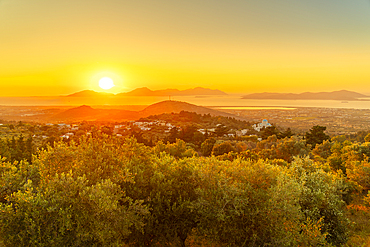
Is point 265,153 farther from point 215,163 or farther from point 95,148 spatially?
point 95,148

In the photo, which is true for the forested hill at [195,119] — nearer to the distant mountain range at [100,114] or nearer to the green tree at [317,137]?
the distant mountain range at [100,114]

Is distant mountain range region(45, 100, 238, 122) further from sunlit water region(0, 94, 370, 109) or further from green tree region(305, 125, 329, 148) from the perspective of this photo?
green tree region(305, 125, 329, 148)

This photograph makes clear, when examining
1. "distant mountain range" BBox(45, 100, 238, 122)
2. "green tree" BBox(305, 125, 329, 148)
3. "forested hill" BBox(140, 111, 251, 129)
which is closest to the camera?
"green tree" BBox(305, 125, 329, 148)

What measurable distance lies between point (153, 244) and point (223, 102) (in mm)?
148841

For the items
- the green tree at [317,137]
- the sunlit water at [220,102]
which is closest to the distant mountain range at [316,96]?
the sunlit water at [220,102]

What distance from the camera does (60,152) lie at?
34.6 feet

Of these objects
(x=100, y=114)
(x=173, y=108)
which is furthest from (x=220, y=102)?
(x=100, y=114)

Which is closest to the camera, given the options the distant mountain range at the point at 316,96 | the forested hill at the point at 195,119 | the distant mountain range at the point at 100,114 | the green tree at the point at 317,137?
the green tree at the point at 317,137

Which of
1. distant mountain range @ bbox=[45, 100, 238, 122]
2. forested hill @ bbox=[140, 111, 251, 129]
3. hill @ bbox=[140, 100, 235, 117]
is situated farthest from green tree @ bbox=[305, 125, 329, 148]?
hill @ bbox=[140, 100, 235, 117]

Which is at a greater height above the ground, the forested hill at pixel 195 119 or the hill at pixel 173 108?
the hill at pixel 173 108

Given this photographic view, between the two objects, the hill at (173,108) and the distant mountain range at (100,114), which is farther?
the hill at (173,108)

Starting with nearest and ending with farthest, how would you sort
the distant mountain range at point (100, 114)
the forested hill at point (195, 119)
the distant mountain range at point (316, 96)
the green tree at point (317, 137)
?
1. the green tree at point (317, 137)
2. the distant mountain range at point (100, 114)
3. the forested hill at point (195, 119)
4. the distant mountain range at point (316, 96)

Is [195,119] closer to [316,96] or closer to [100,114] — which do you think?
[100,114]

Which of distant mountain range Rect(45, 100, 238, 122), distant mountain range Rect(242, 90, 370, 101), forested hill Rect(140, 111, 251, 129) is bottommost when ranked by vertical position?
forested hill Rect(140, 111, 251, 129)
